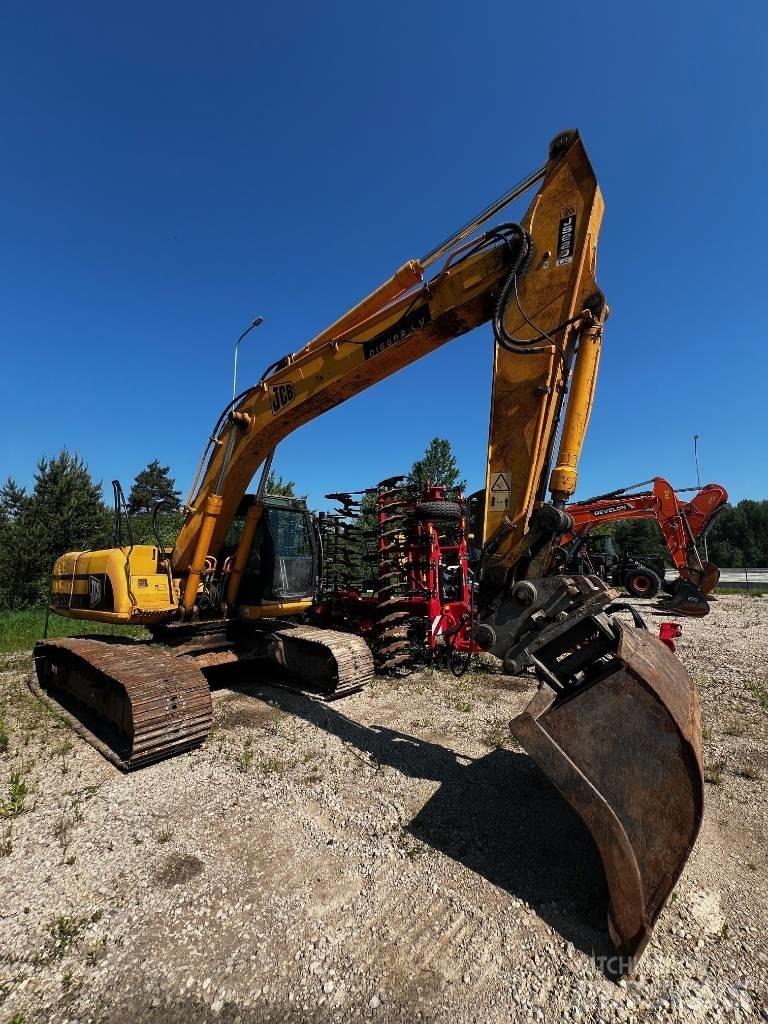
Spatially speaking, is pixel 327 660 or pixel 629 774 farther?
pixel 327 660

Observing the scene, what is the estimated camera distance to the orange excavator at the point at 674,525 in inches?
351

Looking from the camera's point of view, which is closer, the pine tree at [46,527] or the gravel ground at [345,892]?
the gravel ground at [345,892]

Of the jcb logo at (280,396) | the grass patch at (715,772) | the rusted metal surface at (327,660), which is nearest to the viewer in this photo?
the grass patch at (715,772)

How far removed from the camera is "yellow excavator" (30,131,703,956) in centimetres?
280

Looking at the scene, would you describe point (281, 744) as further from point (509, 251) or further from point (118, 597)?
point (509, 251)

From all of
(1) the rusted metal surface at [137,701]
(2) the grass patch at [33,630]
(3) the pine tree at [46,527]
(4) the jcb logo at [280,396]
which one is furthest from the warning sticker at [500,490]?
(3) the pine tree at [46,527]

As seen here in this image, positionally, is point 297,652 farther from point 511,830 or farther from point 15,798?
point 511,830

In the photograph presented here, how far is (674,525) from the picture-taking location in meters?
10.8

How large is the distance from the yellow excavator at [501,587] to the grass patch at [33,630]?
4733 mm

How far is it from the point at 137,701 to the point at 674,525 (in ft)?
34.8

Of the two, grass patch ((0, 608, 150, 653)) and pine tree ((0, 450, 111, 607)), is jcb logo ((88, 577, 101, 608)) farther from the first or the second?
pine tree ((0, 450, 111, 607))

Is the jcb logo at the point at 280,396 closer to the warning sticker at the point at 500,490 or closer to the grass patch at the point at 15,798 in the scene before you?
the warning sticker at the point at 500,490

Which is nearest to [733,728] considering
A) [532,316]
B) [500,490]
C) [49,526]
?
[500,490]

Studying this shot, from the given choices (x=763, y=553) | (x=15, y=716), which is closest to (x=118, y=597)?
(x=15, y=716)
